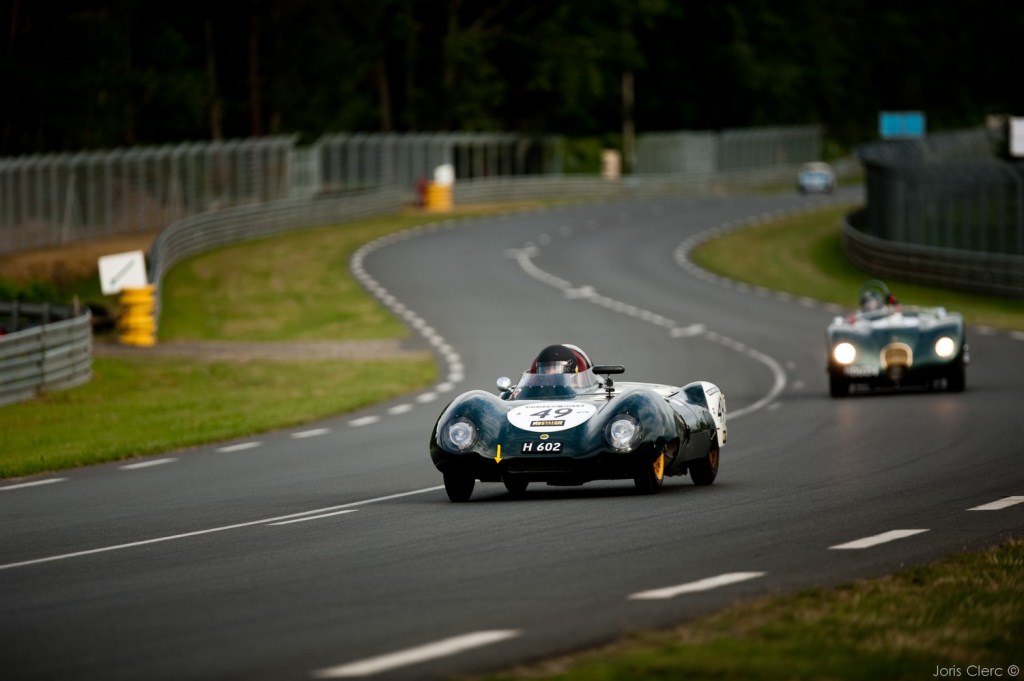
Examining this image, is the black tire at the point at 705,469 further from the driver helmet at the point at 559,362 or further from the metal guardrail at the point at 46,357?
the metal guardrail at the point at 46,357

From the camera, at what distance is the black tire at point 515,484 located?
14.0m

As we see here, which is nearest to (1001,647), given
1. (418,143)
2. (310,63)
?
(418,143)

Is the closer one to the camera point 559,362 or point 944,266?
point 559,362

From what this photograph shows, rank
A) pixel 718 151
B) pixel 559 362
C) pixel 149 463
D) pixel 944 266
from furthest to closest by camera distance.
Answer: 1. pixel 718 151
2. pixel 944 266
3. pixel 149 463
4. pixel 559 362

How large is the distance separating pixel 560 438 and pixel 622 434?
0.43m

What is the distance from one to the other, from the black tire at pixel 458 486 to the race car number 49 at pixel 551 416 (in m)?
0.57

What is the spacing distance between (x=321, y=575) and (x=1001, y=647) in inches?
148

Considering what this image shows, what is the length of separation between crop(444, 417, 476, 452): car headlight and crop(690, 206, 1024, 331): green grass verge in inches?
1034

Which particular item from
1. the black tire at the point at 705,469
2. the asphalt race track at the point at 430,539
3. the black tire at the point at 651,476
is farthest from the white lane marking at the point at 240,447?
the black tire at the point at 651,476

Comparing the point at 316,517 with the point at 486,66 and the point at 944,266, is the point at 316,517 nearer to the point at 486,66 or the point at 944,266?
the point at 944,266

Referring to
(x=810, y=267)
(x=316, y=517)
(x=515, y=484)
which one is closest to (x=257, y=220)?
(x=810, y=267)

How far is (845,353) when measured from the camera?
2503 centimetres

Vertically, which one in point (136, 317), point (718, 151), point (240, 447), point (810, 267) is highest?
point (240, 447)

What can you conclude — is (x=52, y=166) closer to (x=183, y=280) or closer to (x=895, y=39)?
(x=183, y=280)
